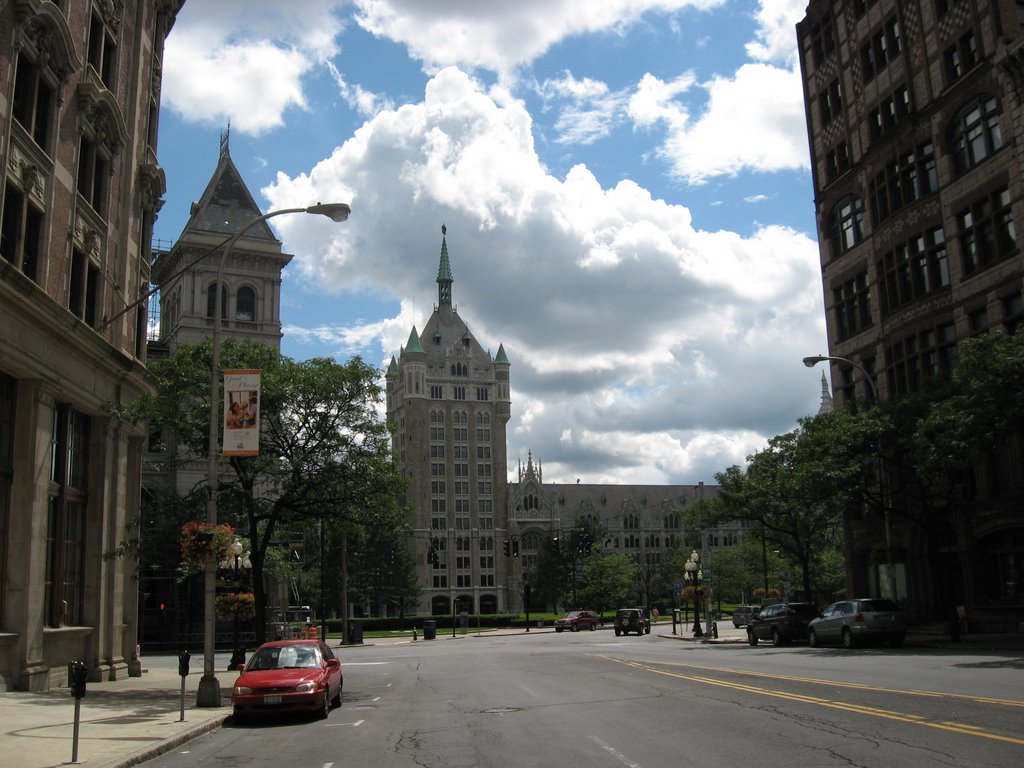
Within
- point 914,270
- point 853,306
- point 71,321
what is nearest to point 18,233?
point 71,321

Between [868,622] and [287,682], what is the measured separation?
68.3ft

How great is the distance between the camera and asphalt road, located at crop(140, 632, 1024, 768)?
11.0 meters

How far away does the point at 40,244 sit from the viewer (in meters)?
22.6

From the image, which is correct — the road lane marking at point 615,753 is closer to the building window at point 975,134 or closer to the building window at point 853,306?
the building window at point 975,134

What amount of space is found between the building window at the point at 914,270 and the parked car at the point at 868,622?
50.3ft

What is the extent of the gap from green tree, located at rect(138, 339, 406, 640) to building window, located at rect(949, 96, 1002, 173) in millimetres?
26192

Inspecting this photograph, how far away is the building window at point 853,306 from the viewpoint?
46094 millimetres

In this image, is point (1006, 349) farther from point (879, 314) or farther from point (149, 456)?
point (149, 456)

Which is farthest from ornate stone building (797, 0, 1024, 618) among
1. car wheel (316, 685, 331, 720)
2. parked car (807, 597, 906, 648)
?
car wheel (316, 685, 331, 720)

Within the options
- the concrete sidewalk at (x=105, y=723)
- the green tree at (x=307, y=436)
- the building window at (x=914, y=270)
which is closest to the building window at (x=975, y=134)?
the building window at (x=914, y=270)

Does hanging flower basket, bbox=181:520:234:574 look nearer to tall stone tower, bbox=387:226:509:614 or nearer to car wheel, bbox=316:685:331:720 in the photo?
car wheel, bbox=316:685:331:720

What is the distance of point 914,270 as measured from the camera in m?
41.4

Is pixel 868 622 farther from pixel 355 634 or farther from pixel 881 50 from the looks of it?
pixel 355 634

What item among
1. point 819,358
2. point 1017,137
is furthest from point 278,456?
point 1017,137
